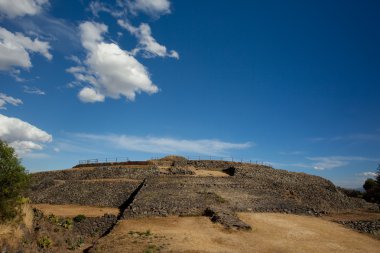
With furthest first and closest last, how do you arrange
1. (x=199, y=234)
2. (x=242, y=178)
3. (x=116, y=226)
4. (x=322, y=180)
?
(x=322, y=180) → (x=242, y=178) → (x=116, y=226) → (x=199, y=234)

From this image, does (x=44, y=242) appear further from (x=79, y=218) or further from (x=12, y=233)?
(x=79, y=218)

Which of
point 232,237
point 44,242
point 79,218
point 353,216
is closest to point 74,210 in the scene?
point 79,218

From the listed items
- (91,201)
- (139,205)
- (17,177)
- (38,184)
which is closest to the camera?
(17,177)

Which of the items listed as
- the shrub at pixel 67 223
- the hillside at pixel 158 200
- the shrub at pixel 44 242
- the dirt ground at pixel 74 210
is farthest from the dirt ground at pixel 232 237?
the dirt ground at pixel 74 210

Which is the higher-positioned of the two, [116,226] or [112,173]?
[112,173]

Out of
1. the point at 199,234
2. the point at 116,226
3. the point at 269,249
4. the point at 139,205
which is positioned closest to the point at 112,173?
the point at 139,205

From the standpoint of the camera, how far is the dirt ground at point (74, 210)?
111 ft

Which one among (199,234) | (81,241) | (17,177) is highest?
(17,177)

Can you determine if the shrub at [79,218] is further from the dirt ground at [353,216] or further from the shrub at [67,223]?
the dirt ground at [353,216]

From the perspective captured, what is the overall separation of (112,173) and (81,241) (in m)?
23.9

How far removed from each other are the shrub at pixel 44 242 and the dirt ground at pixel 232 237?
2986mm

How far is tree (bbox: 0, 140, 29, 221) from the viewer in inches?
762

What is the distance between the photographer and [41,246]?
69.8ft

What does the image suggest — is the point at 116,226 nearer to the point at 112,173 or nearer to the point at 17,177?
the point at 17,177
